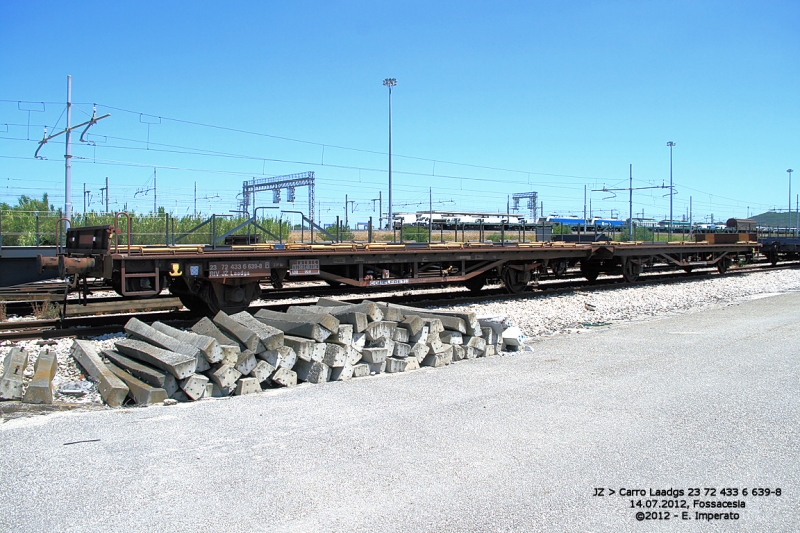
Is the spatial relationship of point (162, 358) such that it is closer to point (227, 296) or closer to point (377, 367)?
point (377, 367)

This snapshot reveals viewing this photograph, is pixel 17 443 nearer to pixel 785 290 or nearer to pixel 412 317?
pixel 412 317

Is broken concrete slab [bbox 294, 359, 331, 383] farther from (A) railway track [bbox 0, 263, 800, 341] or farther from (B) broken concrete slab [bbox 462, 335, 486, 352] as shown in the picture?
(A) railway track [bbox 0, 263, 800, 341]

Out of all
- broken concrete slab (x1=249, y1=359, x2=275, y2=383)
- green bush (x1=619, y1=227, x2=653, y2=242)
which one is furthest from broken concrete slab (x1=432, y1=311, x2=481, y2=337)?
green bush (x1=619, y1=227, x2=653, y2=242)

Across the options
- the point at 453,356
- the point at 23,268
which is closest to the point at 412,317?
the point at 453,356

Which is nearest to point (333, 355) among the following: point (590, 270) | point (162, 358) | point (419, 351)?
point (419, 351)

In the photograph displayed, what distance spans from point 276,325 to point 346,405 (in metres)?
2.05

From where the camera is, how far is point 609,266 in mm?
20406

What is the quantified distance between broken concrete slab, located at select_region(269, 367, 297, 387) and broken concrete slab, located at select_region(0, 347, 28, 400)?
8.16 feet

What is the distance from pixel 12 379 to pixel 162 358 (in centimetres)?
140

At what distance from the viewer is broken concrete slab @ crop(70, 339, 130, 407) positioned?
6215mm

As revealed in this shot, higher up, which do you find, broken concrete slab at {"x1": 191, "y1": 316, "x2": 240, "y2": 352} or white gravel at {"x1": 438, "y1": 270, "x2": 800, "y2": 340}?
broken concrete slab at {"x1": 191, "y1": 316, "x2": 240, "y2": 352}

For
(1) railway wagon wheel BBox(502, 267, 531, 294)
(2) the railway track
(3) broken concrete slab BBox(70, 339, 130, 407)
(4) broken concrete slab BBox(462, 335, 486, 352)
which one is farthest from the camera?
(1) railway wagon wheel BBox(502, 267, 531, 294)

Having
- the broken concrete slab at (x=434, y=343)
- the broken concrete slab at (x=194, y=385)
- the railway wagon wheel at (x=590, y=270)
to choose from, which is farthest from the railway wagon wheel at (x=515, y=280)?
the broken concrete slab at (x=194, y=385)

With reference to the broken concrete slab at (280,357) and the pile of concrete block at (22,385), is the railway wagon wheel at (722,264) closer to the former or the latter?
the broken concrete slab at (280,357)
